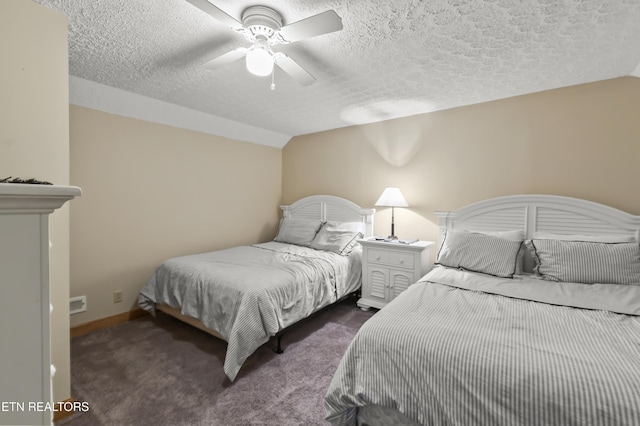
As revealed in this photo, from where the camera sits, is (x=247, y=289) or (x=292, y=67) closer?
(x=292, y=67)

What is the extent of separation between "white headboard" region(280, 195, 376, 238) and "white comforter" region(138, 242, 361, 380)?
2.19 feet

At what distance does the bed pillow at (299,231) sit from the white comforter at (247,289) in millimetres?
458

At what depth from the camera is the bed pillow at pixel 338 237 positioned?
329 cm

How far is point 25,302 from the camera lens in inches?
23.1

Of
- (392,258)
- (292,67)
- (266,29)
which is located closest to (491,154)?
(392,258)

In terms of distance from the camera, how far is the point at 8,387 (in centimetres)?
56

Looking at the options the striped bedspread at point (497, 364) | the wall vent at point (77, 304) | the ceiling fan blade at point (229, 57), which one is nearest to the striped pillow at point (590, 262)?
the striped bedspread at point (497, 364)

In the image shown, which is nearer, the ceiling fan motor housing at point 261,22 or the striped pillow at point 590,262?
the ceiling fan motor housing at point 261,22

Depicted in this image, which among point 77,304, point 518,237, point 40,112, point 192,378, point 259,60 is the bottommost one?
point 192,378

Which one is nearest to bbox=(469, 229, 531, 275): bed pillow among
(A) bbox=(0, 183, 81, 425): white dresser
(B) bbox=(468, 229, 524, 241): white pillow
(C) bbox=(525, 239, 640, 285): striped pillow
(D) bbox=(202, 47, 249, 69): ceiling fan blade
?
(B) bbox=(468, 229, 524, 241): white pillow

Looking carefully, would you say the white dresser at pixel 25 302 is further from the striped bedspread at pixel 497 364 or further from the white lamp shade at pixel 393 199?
the white lamp shade at pixel 393 199

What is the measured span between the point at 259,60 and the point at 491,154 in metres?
2.47

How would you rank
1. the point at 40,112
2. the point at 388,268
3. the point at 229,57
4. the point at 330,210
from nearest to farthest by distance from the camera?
the point at 40,112
the point at 229,57
the point at 388,268
the point at 330,210

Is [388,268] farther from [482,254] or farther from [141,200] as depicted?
[141,200]
